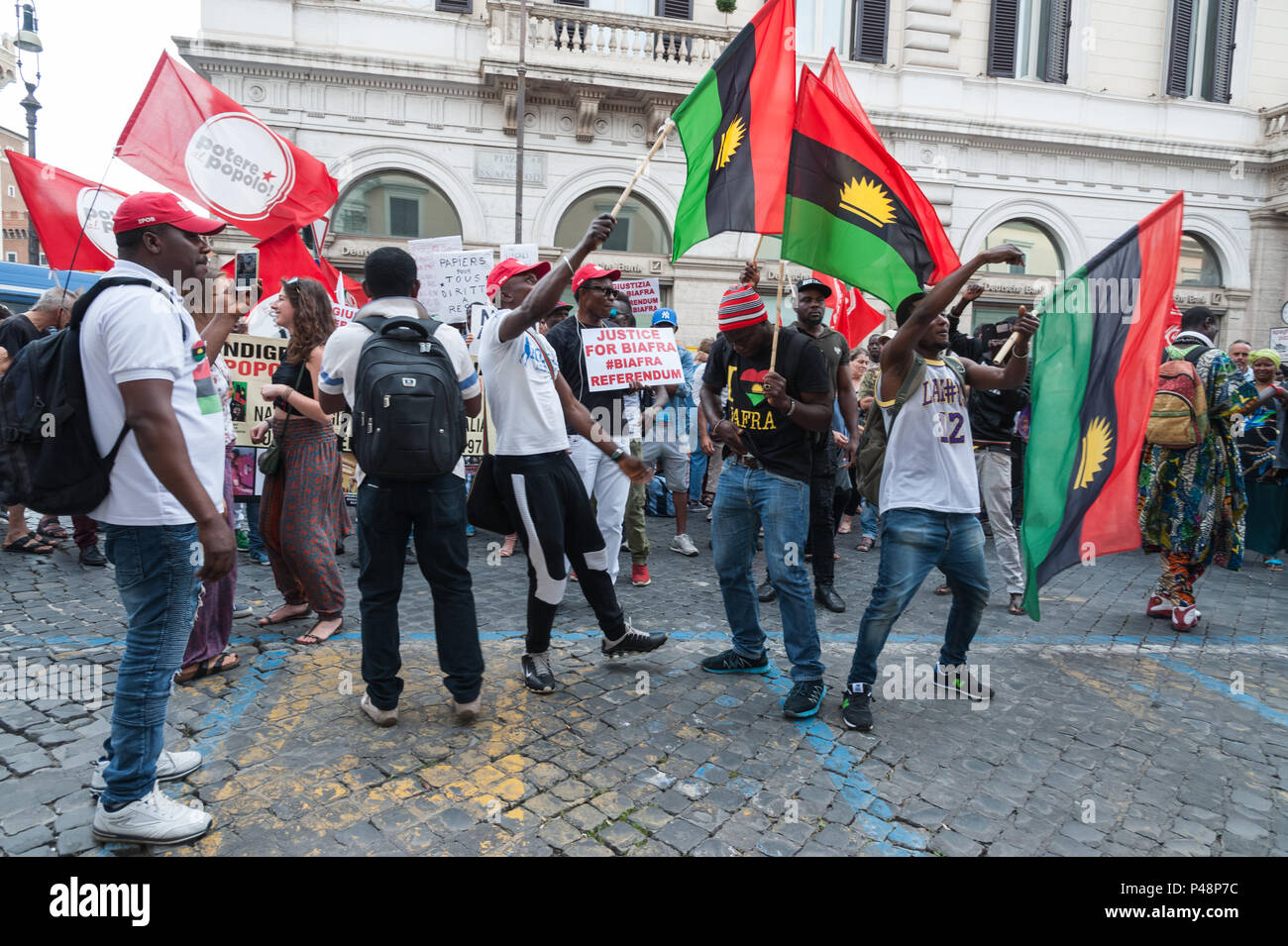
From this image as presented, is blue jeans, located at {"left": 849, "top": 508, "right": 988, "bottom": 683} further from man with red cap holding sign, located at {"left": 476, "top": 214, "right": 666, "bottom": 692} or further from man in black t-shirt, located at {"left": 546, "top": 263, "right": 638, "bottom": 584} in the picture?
man in black t-shirt, located at {"left": 546, "top": 263, "right": 638, "bottom": 584}

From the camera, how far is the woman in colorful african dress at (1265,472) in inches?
315

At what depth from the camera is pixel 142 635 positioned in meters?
2.62

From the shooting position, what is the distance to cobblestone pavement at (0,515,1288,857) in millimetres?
2783

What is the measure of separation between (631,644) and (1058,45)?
17.6 m

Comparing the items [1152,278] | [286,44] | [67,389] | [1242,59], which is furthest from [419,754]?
[1242,59]

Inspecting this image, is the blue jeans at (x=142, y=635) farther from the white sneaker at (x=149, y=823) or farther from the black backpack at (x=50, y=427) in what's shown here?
the black backpack at (x=50, y=427)

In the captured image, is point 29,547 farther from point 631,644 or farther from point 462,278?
point 631,644

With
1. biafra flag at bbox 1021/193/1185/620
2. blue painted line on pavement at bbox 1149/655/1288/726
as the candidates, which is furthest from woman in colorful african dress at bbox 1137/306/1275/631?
biafra flag at bbox 1021/193/1185/620

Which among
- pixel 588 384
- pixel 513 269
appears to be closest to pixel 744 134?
pixel 513 269

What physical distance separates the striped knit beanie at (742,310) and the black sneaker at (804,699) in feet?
5.61

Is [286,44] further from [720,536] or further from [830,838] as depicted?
[830,838]

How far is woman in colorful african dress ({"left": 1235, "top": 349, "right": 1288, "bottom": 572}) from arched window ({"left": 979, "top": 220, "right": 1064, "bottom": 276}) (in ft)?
30.3
